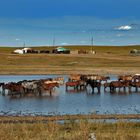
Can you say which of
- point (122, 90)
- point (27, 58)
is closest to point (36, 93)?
point (122, 90)

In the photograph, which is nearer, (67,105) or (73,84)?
(67,105)

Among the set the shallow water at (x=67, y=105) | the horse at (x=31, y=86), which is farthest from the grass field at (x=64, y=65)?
the shallow water at (x=67, y=105)

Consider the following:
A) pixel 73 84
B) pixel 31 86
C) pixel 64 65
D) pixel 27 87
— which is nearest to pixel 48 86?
pixel 31 86

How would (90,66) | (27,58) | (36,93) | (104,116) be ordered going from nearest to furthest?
(104,116)
(36,93)
(90,66)
(27,58)

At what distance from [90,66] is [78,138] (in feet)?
203

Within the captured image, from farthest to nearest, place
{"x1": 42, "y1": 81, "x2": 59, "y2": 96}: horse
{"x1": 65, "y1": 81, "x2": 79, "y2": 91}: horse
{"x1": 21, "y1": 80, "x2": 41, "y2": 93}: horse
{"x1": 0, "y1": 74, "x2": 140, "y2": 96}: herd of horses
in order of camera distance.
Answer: {"x1": 65, "y1": 81, "x2": 79, "y2": 91}: horse
{"x1": 42, "y1": 81, "x2": 59, "y2": 96}: horse
{"x1": 21, "y1": 80, "x2": 41, "y2": 93}: horse
{"x1": 0, "y1": 74, "x2": 140, "y2": 96}: herd of horses

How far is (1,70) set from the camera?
6806 cm

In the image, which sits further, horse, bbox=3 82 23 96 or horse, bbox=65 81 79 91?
horse, bbox=65 81 79 91

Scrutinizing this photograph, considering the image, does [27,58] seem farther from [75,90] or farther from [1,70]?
[75,90]

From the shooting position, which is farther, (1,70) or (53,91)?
(1,70)

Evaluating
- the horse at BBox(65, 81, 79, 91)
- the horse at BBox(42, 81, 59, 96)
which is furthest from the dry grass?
the horse at BBox(65, 81, 79, 91)

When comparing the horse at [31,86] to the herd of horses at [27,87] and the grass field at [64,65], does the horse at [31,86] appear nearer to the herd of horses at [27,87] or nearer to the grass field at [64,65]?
the herd of horses at [27,87]

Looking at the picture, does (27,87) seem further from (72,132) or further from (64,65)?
(64,65)

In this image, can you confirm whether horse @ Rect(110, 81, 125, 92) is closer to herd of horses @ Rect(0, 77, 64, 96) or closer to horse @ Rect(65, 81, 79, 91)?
horse @ Rect(65, 81, 79, 91)
